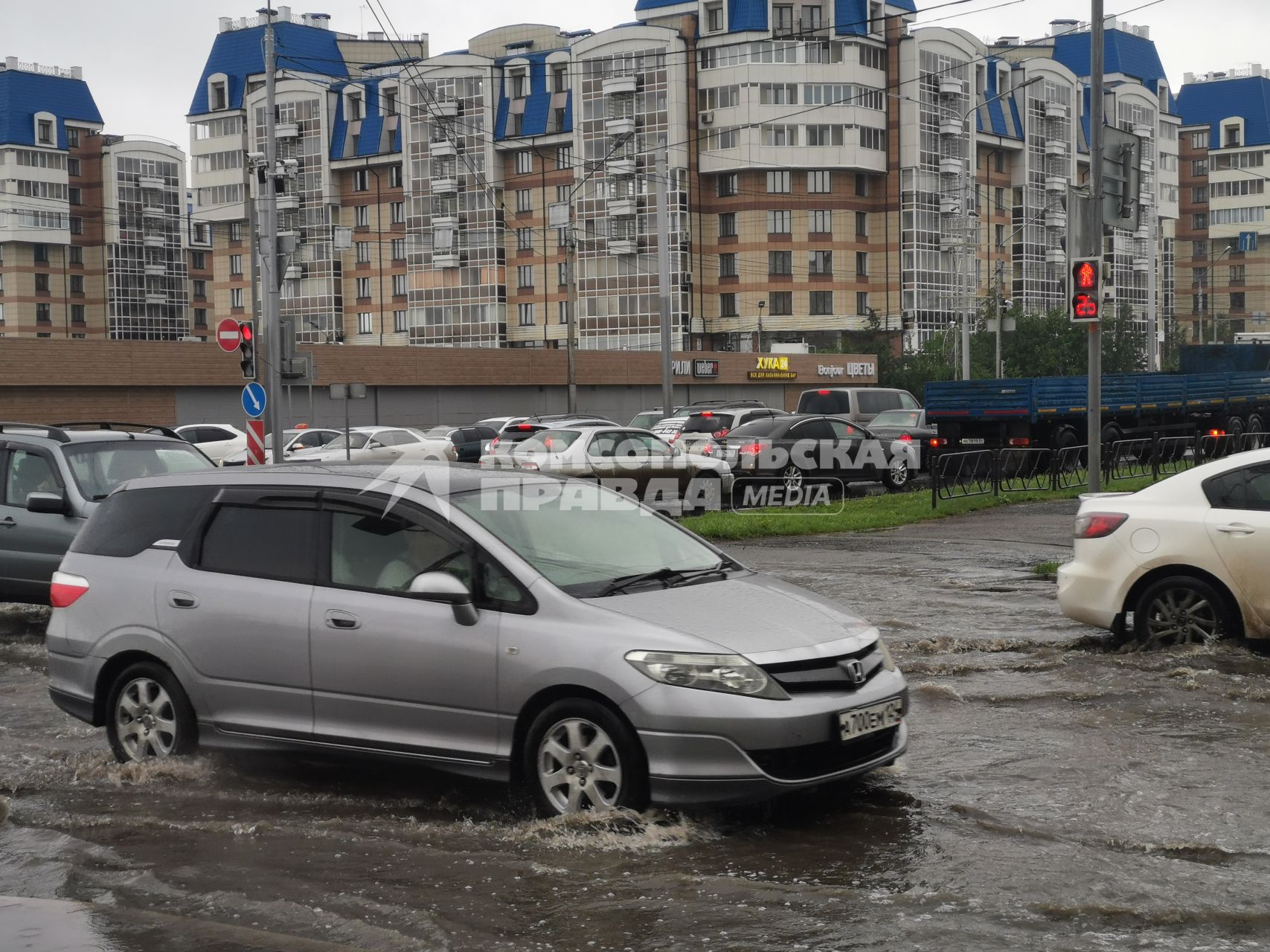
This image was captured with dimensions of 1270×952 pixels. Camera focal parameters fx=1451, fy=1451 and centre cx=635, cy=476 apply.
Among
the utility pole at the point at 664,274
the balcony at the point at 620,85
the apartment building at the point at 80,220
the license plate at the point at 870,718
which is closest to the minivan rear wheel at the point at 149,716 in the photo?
the license plate at the point at 870,718

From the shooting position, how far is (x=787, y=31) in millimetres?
78250

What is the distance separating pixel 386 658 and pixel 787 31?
76605mm

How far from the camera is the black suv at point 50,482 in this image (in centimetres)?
1241

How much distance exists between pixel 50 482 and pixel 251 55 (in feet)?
306

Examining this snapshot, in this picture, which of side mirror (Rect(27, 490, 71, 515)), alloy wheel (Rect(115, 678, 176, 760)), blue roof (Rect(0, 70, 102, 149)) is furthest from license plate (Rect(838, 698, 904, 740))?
blue roof (Rect(0, 70, 102, 149))

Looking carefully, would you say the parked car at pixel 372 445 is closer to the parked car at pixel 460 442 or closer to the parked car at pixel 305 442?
the parked car at pixel 305 442

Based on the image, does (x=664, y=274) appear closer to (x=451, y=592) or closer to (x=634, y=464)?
(x=634, y=464)

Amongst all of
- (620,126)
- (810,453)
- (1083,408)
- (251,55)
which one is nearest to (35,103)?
(251,55)

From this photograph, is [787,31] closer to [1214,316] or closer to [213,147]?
[213,147]

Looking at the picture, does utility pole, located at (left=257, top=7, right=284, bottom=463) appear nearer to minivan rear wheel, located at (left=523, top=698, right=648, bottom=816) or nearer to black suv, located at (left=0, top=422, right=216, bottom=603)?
black suv, located at (left=0, top=422, right=216, bottom=603)

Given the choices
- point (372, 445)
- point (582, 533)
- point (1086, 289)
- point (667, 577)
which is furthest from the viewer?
point (372, 445)

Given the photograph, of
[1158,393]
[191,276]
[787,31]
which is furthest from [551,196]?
[1158,393]

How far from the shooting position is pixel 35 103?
10144cm

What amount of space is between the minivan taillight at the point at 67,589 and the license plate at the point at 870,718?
13.2 feet
